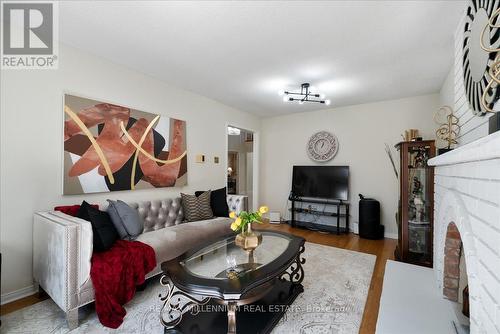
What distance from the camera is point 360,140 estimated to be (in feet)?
14.7

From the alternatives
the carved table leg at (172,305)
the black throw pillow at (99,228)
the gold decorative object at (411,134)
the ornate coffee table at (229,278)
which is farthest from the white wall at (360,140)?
the black throw pillow at (99,228)

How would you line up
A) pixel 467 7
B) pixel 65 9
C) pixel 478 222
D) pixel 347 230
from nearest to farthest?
1. pixel 478 222
2. pixel 467 7
3. pixel 65 9
4. pixel 347 230

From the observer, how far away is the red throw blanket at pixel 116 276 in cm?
180

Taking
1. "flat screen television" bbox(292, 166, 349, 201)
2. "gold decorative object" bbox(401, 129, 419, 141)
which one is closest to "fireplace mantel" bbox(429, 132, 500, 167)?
"gold decorative object" bbox(401, 129, 419, 141)

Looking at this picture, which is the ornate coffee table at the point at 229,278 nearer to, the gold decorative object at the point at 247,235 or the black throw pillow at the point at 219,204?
the gold decorative object at the point at 247,235

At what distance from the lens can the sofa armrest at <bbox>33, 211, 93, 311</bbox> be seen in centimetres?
174

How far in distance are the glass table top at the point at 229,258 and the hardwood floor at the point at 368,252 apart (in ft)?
2.82

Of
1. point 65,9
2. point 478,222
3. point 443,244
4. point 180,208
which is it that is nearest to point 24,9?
point 65,9

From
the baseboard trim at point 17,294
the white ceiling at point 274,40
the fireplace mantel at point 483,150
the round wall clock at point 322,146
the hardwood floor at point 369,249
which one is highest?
the white ceiling at point 274,40

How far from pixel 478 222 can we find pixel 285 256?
4.15ft

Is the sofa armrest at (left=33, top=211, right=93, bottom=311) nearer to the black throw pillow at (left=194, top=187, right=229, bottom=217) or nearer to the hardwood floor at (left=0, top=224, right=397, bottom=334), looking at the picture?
the hardwood floor at (left=0, top=224, right=397, bottom=334)

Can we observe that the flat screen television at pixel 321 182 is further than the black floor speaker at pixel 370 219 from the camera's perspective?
Yes

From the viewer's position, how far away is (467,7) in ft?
5.76

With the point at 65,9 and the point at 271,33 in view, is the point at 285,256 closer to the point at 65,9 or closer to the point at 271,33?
the point at 271,33
